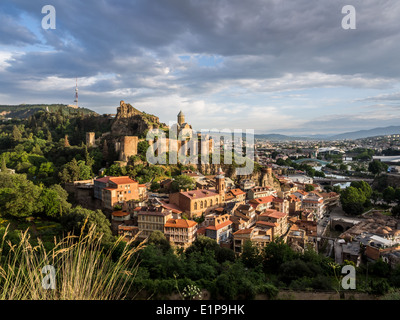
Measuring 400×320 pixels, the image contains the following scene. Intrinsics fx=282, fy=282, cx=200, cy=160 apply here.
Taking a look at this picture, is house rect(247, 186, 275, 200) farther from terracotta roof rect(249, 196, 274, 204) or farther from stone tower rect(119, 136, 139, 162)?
stone tower rect(119, 136, 139, 162)

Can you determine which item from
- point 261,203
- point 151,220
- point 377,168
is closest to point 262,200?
point 261,203

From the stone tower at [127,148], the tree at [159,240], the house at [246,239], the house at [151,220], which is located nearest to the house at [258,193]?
the house at [246,239]

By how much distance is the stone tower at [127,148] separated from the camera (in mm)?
34719

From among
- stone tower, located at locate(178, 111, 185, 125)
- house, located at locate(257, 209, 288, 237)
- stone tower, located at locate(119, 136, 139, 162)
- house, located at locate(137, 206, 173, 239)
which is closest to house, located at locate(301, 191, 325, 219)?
house, located at locate(257, 209, 288, 237)

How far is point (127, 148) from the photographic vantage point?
1377 inches

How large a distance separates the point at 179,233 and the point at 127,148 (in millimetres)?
17758

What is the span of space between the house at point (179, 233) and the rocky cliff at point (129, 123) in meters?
23.0

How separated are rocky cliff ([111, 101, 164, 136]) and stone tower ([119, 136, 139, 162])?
18.0ft

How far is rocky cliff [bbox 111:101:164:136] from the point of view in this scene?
4205 cm

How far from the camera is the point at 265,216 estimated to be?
82.4ft

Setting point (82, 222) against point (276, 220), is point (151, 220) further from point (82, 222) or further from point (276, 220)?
point (276, 220)
